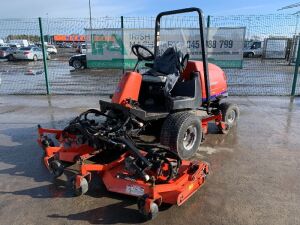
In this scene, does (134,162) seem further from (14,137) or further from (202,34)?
(14,137)

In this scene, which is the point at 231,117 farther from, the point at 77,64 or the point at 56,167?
the point at 77,64

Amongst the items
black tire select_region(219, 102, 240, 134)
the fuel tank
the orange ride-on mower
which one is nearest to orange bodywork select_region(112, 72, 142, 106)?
the orange ride-on mower

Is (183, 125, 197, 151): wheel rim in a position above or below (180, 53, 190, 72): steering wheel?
below

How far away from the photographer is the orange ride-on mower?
3197 mm

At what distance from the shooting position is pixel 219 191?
3.52 meters

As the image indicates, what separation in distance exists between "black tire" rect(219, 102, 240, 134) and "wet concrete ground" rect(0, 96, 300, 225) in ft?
0.58

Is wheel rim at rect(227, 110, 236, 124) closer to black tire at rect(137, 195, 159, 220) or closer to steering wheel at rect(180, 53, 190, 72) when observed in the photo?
steering wheel at rect(180, 53, 190, 72)

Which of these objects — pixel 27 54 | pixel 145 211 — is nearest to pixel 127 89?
pixel 145 211

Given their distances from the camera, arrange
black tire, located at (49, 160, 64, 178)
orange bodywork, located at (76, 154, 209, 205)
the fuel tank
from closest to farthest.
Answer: orange bodywork, located at (76, 154, 209, 205) < black tire, located at (49, 160, 64, 178) < the fuel tank

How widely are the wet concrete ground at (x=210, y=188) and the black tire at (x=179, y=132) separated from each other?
0.42 meters

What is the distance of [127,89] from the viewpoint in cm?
418

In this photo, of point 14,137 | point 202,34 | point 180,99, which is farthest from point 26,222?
point 202,34

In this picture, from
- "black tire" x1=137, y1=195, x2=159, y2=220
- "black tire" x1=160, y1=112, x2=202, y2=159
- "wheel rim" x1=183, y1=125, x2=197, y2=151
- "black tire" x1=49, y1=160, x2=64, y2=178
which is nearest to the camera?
"black tire" x1=137, y1=195, x2=159, y2=220

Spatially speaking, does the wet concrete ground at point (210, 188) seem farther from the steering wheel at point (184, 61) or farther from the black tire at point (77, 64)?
the black tire at point (77, 64)
